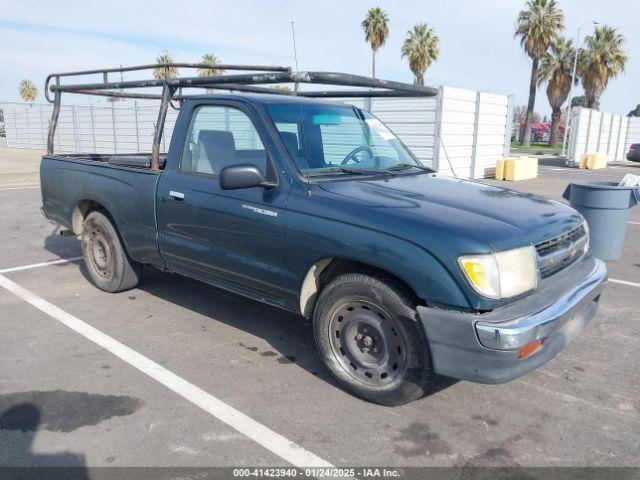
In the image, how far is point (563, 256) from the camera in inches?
135

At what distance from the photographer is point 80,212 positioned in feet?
19.2

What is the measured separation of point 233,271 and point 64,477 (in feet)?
5.89

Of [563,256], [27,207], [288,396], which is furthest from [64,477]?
[27,207]

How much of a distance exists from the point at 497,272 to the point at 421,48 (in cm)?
4363

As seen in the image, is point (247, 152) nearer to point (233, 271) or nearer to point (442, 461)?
point (233, 271)

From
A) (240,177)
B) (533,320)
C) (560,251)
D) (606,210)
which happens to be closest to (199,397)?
(240,177)

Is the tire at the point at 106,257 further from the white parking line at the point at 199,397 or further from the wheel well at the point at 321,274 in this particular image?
the wheel well at the point at 321,274

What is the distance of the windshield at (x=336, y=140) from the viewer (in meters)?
3.90

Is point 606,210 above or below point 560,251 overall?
below

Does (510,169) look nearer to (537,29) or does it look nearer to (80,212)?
(80,212)

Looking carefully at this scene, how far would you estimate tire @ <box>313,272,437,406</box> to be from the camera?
124 inches

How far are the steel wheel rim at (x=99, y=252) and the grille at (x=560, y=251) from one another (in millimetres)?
4065

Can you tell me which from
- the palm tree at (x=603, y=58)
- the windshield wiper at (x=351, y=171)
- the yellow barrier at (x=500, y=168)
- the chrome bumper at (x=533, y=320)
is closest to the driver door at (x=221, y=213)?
the windshield wiper at (x=351, y=171)

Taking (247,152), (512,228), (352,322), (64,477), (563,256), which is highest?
(247,152)
